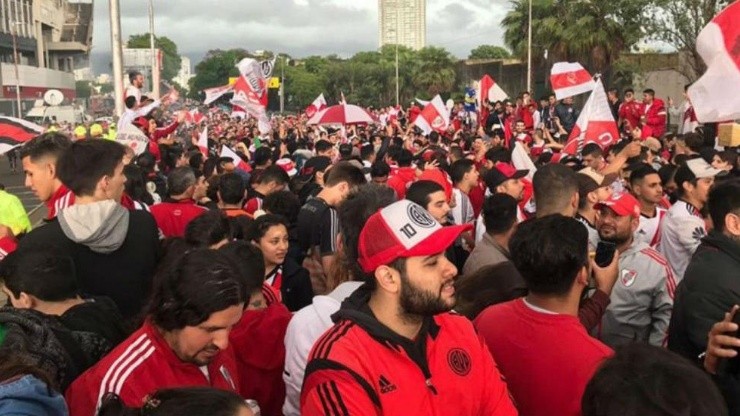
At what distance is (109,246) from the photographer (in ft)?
15.1

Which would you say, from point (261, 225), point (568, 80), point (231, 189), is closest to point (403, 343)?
point (261, 225)

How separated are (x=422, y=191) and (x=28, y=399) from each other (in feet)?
13.3

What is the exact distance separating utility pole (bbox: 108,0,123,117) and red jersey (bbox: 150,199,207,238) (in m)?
10.7

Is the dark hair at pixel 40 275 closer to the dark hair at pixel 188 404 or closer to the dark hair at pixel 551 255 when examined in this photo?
the dark hair at pixel 188 404

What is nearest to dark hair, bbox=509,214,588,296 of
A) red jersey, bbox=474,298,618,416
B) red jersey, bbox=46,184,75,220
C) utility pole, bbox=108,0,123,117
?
red jersey, bbox=474,298,618,416

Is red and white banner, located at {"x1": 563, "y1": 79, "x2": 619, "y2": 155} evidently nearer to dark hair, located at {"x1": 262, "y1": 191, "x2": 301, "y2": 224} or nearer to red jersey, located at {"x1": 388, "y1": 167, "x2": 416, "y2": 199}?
red jersey, located at {"x1": 388, "y1": 167, "x2": 416, "y2": 199}

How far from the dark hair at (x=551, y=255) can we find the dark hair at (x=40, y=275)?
1980mm

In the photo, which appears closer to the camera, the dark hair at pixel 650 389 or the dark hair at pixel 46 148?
the dark hair at pixel 650 389

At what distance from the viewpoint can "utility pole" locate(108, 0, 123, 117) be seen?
54.6 feet

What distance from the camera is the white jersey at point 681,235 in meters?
5.75

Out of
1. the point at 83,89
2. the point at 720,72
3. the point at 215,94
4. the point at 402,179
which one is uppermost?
the point at 83,89

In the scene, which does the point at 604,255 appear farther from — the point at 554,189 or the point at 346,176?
the point at 346,176

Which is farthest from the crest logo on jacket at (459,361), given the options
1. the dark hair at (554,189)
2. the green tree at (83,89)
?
the green tree at (83,89)

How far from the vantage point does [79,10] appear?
89750mm
